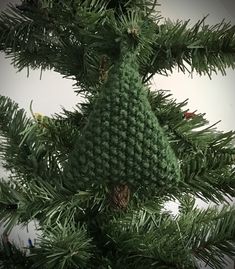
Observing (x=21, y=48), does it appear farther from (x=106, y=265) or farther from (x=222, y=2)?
(x=222, y=2)

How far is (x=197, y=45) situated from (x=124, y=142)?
5.4 inches

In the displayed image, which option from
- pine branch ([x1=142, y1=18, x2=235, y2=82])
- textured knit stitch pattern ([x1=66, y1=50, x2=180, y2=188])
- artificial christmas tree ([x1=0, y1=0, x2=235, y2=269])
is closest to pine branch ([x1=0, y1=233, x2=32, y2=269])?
artificial christmas tree ([x1=0, y1=0, x2=235, y2=269])

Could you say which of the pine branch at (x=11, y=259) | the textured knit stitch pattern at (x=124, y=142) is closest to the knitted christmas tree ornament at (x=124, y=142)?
the textured knit stitch pattern at (x=124, y=142)

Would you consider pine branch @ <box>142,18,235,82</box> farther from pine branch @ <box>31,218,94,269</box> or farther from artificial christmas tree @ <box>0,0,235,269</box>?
pine branch @ <box>31,218,94,269</box>

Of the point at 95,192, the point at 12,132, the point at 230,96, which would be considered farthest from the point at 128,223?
the point at 230,96

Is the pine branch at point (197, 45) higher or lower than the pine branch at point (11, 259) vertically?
higher

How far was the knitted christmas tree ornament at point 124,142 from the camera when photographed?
1.08 feet

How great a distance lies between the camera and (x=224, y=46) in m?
0.37

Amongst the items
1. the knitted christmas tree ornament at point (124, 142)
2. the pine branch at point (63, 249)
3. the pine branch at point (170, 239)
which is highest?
the knitted christmas tree ornament at point (124, 142)

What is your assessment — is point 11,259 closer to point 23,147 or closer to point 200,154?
point 23,147

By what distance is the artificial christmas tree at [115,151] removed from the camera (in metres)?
0.33

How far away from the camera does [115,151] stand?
33cm

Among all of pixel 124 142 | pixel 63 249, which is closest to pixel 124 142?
pixel 124 142

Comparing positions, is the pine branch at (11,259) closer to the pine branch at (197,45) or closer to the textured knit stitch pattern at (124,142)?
the textured knit stitch pattern at (124,142)
